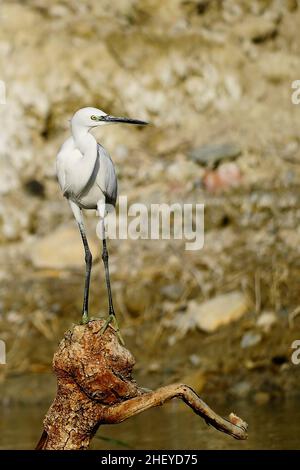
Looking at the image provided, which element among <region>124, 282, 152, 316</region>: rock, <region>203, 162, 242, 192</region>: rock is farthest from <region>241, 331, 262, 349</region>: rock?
<region>203, 162, 242, 192</region>: rock

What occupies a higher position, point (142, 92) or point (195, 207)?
point (142, 92)

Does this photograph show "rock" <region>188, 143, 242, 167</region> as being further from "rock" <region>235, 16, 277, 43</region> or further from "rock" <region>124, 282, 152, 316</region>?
"rock" <region>235, 16, 277, 43</region>

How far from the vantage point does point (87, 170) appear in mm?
6984

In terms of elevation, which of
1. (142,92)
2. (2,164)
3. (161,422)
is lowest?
(161,422)

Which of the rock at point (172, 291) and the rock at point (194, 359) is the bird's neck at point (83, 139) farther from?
the rock at point (172, 291)

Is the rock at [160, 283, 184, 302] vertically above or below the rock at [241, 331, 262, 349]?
above

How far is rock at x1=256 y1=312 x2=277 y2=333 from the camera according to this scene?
1109 centimetres

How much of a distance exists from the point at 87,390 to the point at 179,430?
12.6 feet

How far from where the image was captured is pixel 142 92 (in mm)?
15188

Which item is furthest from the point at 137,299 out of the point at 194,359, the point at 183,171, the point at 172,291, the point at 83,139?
the point at 83,139

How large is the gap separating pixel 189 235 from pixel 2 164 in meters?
3.31
